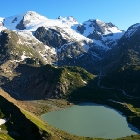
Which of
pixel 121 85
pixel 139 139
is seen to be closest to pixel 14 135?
pixel 139 139

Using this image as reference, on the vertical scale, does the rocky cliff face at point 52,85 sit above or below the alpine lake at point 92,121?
above

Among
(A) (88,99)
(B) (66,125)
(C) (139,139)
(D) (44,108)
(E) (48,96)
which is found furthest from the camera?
(E) (48,96)

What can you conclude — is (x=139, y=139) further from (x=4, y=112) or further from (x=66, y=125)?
(x=4, y=112)

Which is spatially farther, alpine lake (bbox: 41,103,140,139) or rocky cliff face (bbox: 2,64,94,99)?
rocky cliff face (bbox: 2,64,94,99)

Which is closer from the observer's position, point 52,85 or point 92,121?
point 92,121

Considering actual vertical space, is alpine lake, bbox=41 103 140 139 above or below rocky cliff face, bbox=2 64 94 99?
below

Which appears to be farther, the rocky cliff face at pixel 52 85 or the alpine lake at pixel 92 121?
the rocky cliff face at pixel 52 85

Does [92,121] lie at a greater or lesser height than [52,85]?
lesser

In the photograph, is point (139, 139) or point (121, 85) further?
point (121, 85)
